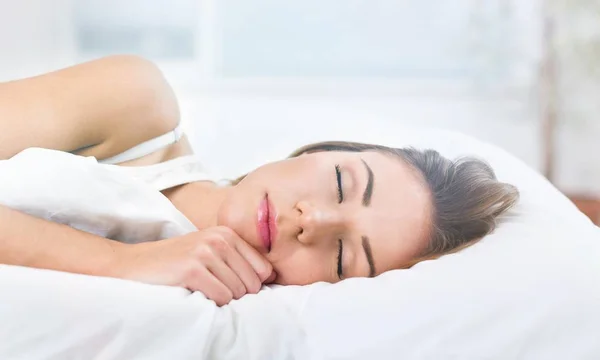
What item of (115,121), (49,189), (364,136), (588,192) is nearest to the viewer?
(49,189)

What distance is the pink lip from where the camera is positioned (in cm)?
110

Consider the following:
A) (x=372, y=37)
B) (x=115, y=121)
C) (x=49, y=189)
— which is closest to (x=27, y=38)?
(x=372, y=37)

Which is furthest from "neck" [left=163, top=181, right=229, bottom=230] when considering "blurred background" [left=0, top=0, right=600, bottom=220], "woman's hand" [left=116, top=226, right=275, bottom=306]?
"blurred background" [left=0, top=0, right=600, bottom=220]

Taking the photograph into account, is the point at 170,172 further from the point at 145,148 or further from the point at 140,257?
the point at 140,257

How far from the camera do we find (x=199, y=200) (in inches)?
54.4

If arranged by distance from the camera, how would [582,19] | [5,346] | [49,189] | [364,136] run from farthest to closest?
→ 1. [582,19]
2. [364,136]
3. [49,189]
4. [5,346]

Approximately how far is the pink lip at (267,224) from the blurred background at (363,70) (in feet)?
5.80

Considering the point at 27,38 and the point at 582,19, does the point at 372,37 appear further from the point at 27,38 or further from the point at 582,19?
the point at 27,38

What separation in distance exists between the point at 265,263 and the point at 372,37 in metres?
2.10

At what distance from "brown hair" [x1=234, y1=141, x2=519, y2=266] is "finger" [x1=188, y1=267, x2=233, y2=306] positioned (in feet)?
1.12

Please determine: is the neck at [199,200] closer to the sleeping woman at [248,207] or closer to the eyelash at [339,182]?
the sleeping woman at [248,207]

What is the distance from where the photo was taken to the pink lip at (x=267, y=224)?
1104mm

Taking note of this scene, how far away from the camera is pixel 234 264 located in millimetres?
1023

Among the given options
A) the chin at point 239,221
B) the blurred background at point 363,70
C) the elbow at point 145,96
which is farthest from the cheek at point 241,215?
the blurred background at point 363,70
